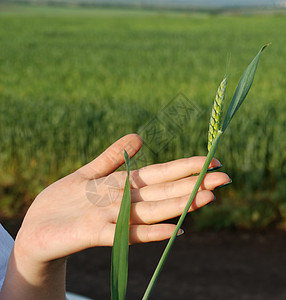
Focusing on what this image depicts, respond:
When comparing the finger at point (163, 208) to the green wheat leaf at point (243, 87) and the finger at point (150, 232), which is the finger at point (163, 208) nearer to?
the finger at point (150, 232)

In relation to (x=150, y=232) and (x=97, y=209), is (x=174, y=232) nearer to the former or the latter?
(x=150, y=232)

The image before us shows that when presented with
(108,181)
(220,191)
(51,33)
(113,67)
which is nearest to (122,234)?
(108,181)

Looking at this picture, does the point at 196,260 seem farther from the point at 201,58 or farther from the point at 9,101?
the point at 201,58

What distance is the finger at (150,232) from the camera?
0.74 m

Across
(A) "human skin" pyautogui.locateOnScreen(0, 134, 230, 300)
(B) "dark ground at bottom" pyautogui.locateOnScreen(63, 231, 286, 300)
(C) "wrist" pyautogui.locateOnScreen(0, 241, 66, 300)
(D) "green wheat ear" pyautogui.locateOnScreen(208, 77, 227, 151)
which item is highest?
(D) "green wheat ear" pyautogui.locateOnScreen(208, 77, 227, 151)

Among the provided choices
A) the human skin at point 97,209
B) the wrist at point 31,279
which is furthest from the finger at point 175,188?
the wrist at point 31,279

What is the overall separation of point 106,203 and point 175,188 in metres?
0.11

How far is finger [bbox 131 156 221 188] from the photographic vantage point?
2.62 feet

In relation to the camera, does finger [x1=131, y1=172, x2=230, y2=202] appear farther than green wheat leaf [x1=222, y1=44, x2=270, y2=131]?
Yes

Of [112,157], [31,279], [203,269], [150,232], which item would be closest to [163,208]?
[150,232]

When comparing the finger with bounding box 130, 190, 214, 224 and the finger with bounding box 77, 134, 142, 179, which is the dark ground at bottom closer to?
the finger with bounding box 77, 134, 142, 179

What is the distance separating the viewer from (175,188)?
82 cm

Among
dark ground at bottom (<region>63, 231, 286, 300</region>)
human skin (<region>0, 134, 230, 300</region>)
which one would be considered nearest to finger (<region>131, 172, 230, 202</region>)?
human skin (<region>0, 134, 230, 300</region>)

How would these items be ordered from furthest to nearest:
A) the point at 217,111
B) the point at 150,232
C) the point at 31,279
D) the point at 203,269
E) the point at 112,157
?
the point at 203,269, the point at 31,279, the point at 112,157, the point at 150,232, the point at 217,111
